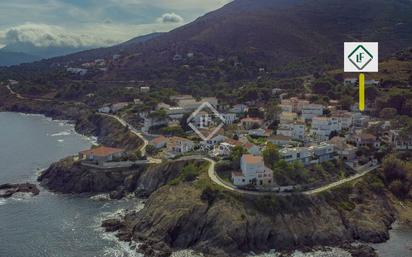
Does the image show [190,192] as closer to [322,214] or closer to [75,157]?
[322,214]

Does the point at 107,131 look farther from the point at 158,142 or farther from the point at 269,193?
the point at 269,193

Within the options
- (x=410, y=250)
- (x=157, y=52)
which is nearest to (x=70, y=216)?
(x=410, y=250)

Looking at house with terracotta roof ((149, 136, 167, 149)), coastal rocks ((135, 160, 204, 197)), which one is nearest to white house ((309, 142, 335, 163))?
coastal rocks ((135, 160, 204, 197))

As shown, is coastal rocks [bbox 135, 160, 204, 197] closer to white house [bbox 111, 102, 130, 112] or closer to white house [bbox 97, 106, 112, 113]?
white house [bbox 111, 102, 130, 112]

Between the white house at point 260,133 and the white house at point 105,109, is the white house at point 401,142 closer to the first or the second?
the white house at point 260,133

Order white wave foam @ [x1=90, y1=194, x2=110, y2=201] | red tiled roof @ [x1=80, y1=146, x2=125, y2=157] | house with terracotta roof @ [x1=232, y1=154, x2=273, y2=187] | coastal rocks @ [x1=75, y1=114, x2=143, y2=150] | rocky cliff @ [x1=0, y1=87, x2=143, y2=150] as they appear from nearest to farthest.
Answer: house with terracotta roof @ [x1=232, y1=154, x2=273, y2=187]
white wave foam @ [x1=90, y1=194, x2=110, y2=201]
red tiled roof @ [x1=80, y1=146, x2=125, y2=157]
coastal rocks @ [x1=75, y1=114, x2=143, y2=150]
rocky cliff @ [x1=0, y1=87, x2=143, y2=150]

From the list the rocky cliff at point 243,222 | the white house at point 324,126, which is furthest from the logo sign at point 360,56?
the white house at point 324,126
